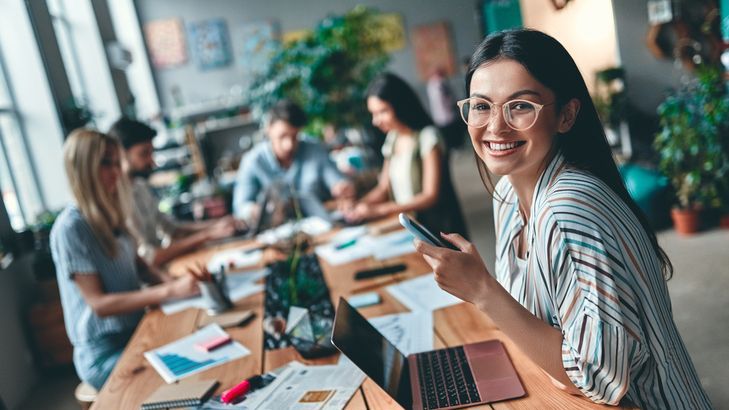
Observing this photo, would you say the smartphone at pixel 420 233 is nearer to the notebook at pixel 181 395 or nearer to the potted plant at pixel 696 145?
the notebook at pixel 181 395

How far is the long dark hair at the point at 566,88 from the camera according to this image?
1.10m

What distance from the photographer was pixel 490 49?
45.8 inches

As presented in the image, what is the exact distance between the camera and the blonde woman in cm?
208

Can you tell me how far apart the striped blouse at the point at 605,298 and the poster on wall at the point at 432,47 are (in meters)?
9.86

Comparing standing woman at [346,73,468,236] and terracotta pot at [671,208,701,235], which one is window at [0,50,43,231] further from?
terracotta pot at [671,208,701,235]

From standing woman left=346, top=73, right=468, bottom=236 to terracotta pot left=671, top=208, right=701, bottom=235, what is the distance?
2086 millimetres

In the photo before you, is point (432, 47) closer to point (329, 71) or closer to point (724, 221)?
point (329, 71)

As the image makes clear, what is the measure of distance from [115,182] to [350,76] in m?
2.67

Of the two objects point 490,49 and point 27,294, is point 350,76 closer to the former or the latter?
point 27,294

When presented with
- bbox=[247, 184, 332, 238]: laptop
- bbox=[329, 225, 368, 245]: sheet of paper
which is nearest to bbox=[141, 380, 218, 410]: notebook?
bbox=[329, 225, 368, 245]: sheet of paper

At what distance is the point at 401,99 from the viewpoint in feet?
9.40

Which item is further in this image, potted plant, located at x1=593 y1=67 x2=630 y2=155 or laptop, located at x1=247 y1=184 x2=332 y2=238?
potted plant, located at x1=593 y1=67 x2=630 y2=155

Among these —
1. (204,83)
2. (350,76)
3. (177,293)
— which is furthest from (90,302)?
(204,83)

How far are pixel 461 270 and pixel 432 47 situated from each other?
1011cm
